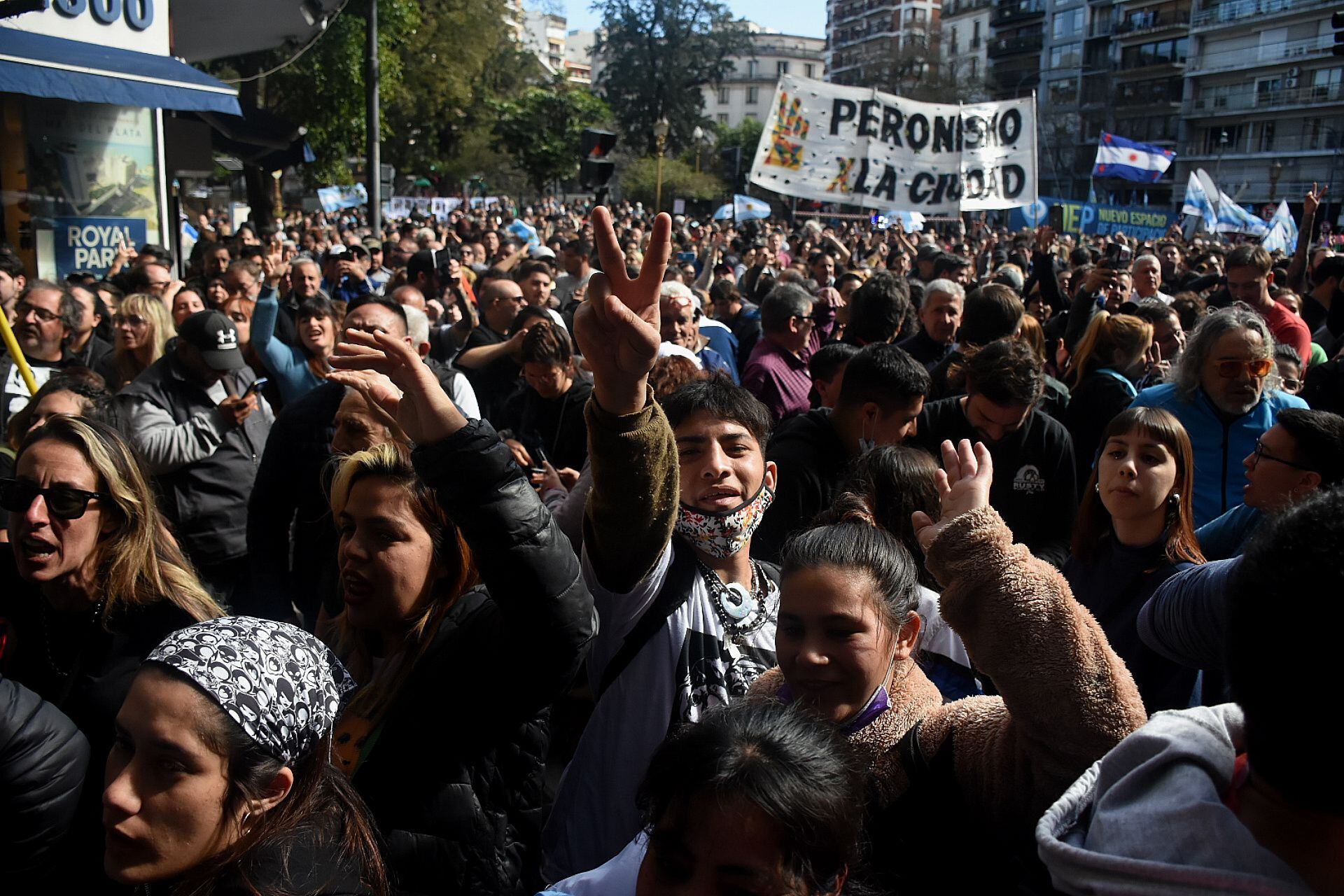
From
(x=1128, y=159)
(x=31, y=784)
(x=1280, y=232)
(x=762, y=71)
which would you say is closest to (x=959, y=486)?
(x=31, y=784)

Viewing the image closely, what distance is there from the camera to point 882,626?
213cm

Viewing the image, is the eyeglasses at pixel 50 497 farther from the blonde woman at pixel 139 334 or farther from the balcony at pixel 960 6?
the balcony at pixel 960 6

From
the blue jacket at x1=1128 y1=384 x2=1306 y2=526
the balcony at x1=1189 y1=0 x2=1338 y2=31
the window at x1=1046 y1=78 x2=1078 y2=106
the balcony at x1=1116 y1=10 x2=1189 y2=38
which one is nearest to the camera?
the blue jacket at x1=1128 y1=384 x2=1306 y2=526

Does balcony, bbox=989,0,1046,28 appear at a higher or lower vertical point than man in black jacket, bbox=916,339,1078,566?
higher

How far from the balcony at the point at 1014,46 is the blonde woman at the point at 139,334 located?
82363 millimetres

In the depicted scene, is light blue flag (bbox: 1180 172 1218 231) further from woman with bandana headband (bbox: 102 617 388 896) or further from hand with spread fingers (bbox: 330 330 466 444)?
woman with bandana headband (bbox: 102 617 388 896)

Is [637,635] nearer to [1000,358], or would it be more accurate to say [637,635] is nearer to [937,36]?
[1000,358]

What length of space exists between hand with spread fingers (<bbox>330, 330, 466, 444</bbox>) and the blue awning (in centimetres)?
844

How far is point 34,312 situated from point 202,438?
1599 millimetres

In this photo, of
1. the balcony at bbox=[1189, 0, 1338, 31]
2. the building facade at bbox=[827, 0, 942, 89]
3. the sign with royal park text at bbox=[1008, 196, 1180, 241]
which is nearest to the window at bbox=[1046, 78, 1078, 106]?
the balcony at bbox=[1189, 0, 1338, 31]

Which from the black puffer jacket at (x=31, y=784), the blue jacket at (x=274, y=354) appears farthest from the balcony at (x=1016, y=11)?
the black puffer jacket at (x=31, y=784)

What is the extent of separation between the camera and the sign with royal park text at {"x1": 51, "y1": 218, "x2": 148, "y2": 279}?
34.4ft

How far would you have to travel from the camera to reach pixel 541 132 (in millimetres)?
59531

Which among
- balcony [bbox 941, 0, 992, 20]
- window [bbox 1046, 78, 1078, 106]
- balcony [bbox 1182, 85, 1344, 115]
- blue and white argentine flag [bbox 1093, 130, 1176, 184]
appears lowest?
blue and white argentine flag [bbox 1093, 130, 1176, 184]
